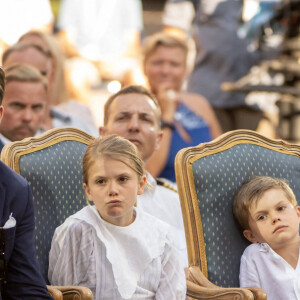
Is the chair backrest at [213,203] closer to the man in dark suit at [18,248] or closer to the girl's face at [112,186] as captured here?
the girl's face at [112,186]

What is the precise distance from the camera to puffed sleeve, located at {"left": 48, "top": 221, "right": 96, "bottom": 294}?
2.16 meters

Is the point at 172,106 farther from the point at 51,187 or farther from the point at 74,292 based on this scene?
the point at 74,292

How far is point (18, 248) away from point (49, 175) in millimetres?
539

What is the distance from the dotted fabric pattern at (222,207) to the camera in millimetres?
2518

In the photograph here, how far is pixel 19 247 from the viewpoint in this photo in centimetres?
191

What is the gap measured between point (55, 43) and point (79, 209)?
1.75 m

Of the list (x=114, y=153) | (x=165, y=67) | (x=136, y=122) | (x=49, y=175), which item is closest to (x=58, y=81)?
(x=165, y=67)

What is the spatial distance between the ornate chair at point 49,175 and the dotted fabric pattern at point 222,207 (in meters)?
0.41

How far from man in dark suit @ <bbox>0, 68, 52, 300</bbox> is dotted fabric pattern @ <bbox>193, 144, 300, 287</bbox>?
0.75 meters

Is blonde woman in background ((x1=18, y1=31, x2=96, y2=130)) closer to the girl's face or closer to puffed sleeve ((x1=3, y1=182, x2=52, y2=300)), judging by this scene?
the girl's face

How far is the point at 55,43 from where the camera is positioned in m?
4.00

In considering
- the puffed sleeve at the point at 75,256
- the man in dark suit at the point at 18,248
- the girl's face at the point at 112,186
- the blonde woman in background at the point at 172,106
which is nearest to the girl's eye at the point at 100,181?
the girl's face at the point at 112,186

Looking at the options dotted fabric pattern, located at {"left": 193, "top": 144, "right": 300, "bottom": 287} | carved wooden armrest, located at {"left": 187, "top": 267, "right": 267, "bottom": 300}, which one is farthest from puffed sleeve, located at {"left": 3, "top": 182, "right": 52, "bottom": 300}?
dotted fabric pattern, located at {"left": 193, "top": 144, "right": 300, "bottom": 287}

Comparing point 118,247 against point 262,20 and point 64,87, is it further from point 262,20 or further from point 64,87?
point 262,20
